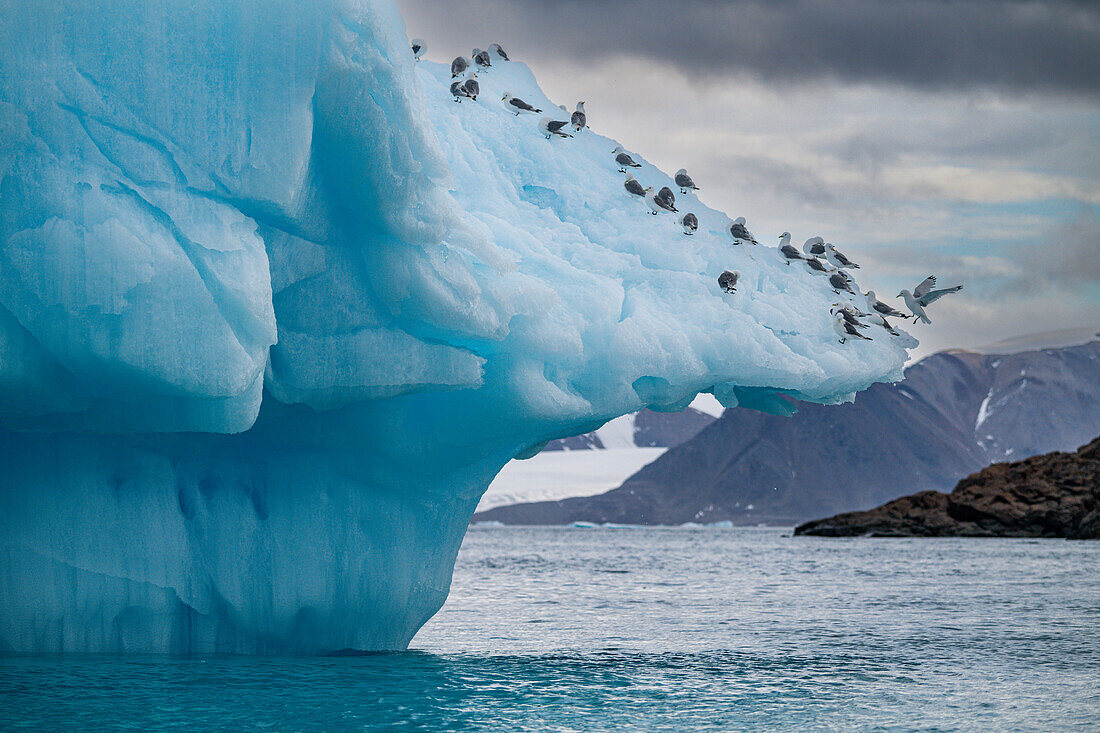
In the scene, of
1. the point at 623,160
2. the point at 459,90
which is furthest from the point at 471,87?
the point at 623,160

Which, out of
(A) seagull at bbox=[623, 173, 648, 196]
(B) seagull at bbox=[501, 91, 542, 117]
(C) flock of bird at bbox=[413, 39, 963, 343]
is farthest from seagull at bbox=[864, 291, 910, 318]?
(B) seagull at bbox=[501, 91, 542, 117]

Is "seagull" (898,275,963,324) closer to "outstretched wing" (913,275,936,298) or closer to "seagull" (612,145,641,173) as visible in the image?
"outstretched wing" (913,275,936,298)

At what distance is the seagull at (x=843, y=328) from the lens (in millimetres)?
15062

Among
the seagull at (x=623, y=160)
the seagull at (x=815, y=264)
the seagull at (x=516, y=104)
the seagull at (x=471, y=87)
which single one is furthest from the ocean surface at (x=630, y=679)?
the seagull at (x=516, y=104)

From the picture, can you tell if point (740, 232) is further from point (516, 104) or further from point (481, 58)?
point (481, 58)

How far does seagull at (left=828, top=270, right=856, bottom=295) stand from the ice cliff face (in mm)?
401

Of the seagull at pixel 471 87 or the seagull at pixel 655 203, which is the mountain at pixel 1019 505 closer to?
the seagull at pixel 655 203

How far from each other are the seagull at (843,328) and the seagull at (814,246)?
144cm

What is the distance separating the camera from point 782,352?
1420 cm

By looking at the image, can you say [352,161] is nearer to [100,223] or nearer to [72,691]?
[100,223]

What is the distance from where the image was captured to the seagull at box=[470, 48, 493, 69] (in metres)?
16.8

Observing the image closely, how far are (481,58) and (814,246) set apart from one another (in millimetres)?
5338

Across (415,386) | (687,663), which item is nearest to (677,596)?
(687,663)

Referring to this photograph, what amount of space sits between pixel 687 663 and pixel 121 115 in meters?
9.74
